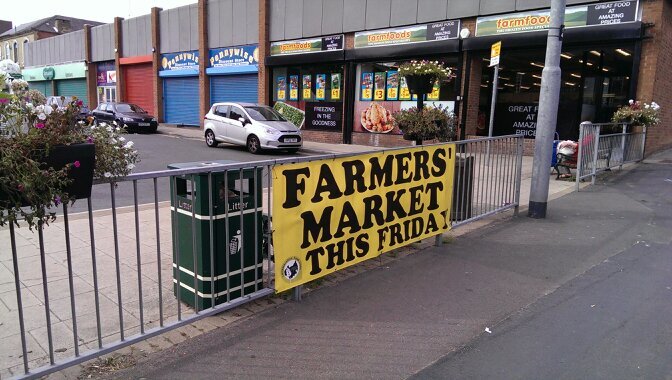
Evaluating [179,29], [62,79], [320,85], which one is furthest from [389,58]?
[62,79]

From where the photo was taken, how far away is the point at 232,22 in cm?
2428

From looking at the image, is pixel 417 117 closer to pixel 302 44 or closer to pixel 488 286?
pixel 488 286

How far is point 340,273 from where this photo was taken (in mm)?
5180

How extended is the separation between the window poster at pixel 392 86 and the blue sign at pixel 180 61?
491 inches

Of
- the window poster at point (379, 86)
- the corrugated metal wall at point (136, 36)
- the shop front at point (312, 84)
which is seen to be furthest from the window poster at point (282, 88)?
the corrugated metal wall at point (136, 36)

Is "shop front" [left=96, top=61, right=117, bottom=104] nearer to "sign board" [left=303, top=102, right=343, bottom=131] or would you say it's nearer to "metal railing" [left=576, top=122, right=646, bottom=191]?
"sign board" [left=303, top=102, right=343, bottom=131]

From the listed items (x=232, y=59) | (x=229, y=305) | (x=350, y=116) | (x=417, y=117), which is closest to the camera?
(x=229, y=305)

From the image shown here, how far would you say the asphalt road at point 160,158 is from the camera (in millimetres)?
8781

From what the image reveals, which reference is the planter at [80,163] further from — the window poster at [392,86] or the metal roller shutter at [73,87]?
the metal roller shutter at [73,87]

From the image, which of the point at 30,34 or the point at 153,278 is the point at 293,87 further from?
the point at 30,34

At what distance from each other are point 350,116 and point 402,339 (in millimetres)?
16947

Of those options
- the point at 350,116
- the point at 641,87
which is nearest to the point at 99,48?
the point at 350,116

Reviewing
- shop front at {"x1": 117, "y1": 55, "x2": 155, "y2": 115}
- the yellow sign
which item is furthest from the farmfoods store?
shop front at {"x1": 117, "y1": 55, "x2": 155, "y2": 115}

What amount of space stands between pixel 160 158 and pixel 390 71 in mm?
9109
